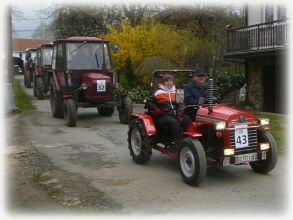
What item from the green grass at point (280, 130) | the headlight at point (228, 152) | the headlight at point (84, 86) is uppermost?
the headlight at point (84, 86)

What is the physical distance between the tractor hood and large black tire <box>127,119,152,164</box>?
1.08 metres

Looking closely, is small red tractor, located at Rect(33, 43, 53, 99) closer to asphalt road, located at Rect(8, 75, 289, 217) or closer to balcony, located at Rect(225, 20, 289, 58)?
balcony, located at Rect(225, 20, 289, 58)

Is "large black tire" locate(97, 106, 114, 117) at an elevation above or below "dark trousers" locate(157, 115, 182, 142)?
below

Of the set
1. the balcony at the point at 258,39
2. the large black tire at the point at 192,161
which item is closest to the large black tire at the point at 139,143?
the large black tire at the point at 192,161

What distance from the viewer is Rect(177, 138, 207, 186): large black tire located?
636cm

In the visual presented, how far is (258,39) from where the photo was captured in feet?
54.3

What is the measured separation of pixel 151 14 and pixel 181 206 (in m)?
22.0

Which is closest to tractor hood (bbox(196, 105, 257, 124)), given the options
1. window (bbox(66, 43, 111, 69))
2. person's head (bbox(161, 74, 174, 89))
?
person's head (bbox(161, 74, 174, 89))

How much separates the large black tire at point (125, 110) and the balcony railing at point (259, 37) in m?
Answer: 5.88

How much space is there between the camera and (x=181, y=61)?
2116 centimetres

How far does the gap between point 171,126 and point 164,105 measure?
1.67 feet

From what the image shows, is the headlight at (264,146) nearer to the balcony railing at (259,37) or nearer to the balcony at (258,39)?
the balcony at (258,39)

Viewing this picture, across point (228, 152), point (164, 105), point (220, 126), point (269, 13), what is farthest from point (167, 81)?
point (269, 13)

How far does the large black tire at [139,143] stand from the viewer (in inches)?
303
